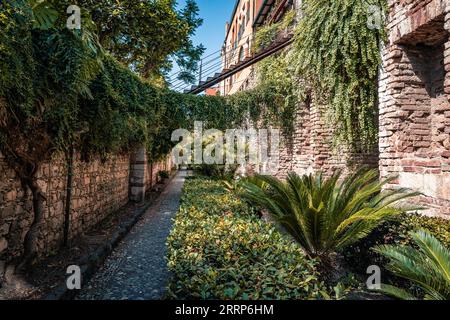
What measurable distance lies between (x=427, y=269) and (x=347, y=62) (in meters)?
3.97

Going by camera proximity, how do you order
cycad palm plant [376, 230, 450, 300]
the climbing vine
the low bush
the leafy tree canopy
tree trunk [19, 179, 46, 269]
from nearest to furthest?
cycad palm plant [376, 230, 450, 300] < the low bush < tree trunk [19, 179, 46, 269] < the climbing vine < the leafy tree canopy

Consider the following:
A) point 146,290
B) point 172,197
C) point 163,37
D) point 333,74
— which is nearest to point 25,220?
point 146,290

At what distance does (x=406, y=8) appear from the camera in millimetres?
4180

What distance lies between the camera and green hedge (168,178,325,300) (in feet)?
5.44

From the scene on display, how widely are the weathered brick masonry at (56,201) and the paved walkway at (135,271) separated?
0.82m

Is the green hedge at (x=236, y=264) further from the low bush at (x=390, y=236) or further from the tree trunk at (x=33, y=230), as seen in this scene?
the tree trunk at (x=33, y=230)

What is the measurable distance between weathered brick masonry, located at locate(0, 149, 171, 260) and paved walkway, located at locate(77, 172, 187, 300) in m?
0.82

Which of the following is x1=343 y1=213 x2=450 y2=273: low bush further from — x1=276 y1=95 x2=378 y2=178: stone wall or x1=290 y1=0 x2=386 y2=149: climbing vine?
x1=290 y1=0 x2=386 y2=149: climbing vine

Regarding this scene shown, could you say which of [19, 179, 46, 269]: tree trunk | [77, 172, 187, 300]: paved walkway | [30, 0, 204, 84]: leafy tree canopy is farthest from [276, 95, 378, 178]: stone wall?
[30, 0, 204, 84]: leafy tree canopy

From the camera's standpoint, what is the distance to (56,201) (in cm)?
405

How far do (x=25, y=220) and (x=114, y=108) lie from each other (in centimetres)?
213

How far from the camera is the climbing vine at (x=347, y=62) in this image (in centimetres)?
492

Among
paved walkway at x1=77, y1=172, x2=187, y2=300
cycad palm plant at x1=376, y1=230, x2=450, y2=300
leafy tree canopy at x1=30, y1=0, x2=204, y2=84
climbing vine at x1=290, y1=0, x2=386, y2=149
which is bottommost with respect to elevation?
paved walkway at x1=77, y1=172, x2=187, y2=300

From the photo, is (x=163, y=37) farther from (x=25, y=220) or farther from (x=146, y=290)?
(x=146, y=290)
